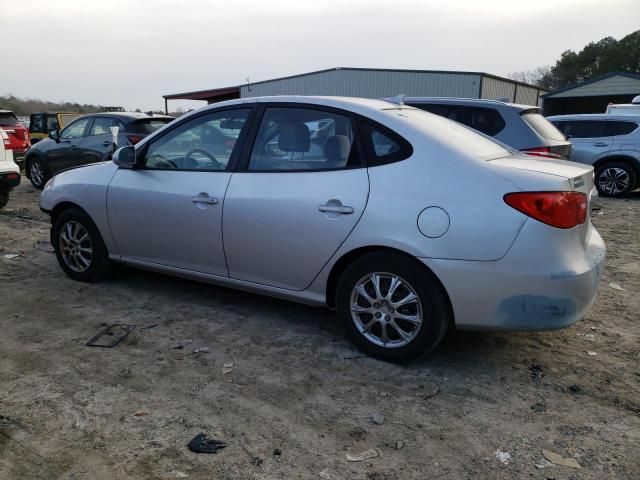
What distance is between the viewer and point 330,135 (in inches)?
143

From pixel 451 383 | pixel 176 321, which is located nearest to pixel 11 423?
pixel 176 321

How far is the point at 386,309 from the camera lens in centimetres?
338

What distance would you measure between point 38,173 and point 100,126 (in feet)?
6.66

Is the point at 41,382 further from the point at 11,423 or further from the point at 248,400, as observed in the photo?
the point at 248,400

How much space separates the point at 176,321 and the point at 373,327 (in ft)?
5.18

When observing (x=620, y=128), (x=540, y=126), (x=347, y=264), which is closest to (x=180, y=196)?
(x=347, y=264)

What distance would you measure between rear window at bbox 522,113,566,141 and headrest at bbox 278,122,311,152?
4945 mm

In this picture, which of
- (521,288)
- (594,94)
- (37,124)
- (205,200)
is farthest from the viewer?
(594,94)

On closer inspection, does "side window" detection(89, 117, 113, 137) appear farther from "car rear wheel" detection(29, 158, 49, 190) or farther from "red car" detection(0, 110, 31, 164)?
"red car" detection(0, 110, 31, 164)

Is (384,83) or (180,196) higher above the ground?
(384,83)

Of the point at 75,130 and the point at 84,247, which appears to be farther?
the point at 75,130

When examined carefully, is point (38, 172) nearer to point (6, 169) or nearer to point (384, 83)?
point (6, 169)

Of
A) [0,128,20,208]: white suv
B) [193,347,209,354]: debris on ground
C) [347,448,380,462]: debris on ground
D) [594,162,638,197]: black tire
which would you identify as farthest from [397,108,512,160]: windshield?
[594,162,638,197]: black tire

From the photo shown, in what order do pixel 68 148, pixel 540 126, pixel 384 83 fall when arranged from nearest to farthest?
pixel 540 126 < pixel 68 148 < pixel 384 83
